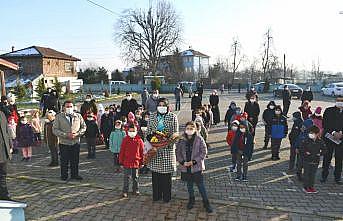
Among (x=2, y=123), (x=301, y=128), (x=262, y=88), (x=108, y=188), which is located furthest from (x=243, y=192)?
(x=262, y=88)

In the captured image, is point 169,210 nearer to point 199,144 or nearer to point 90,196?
point 199,144

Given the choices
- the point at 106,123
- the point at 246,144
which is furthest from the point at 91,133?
the point at 246,144

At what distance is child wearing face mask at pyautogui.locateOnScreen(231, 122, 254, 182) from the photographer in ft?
24.5

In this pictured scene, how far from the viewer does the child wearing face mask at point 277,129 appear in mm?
9172

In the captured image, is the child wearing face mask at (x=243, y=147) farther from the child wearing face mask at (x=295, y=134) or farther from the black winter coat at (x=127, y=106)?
the black winter coat at (x=127, y=106)

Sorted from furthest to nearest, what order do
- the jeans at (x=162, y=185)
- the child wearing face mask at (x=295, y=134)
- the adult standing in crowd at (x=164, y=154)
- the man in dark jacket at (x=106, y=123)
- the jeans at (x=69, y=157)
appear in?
1. the man in dark jacket at (x=106, y=123)
2. the child wearing face mask at (x=295, y=134)
3. the jeans at (x=69, y=157)
4. the jeans at (x=162, y=185)
5. the adult standing in crowd at (x=164, y=154)

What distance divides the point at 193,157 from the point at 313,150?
2.62 m

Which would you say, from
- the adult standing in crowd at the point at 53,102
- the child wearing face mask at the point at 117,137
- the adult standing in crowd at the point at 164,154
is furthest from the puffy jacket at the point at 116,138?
the adult standing in crowd at the point at 53,102

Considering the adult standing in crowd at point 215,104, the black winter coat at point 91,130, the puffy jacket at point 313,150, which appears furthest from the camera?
the adult standing in crowd at point 215,104

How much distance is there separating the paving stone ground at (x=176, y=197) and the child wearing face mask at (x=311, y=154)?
25 centimetres

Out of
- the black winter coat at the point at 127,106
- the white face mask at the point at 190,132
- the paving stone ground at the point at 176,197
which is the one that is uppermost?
the black winter coat at the point at 127,106

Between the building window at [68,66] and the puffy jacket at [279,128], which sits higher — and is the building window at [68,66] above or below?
above

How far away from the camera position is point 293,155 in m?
8.27

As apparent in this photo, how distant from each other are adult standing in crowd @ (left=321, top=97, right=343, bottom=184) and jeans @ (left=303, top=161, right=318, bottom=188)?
2.74ft
